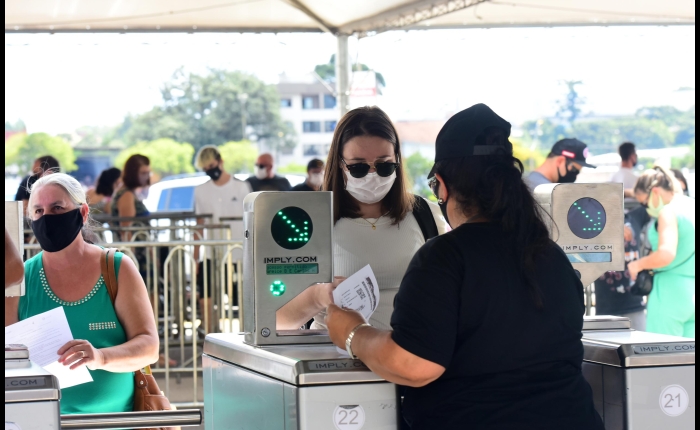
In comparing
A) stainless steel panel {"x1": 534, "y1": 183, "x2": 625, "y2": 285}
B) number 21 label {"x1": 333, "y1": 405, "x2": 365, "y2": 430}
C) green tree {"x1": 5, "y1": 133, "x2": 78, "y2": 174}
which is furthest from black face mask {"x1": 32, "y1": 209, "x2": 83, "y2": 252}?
green tree {"x1": 5, "y1": 133, "x2": 78, "y2": 174}

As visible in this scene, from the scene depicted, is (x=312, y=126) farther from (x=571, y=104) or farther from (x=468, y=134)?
(x=468, y=134)

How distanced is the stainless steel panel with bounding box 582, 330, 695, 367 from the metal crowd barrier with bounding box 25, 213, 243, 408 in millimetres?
3586

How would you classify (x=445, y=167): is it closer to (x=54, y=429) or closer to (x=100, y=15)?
(x=54, y=429)

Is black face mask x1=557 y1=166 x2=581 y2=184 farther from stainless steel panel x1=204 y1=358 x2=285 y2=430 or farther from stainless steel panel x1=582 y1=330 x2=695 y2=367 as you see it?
stainless steel panel x1=204 y1=358 x2=285 y2=430

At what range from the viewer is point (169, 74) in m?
40.9

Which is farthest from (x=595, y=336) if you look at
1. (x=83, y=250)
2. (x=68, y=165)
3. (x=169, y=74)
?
(x=169, y=74)

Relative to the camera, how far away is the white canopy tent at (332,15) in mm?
8164

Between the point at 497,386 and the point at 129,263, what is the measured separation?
1453 mm

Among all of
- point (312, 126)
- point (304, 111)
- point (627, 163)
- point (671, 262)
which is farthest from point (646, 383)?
point (304, 111)

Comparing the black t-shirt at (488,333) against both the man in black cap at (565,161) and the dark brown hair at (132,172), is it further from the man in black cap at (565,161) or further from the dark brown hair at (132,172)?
the dark brown hair at (132,172)

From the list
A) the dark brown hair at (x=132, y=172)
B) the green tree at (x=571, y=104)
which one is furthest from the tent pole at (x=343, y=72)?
the green tree at (x=571, y=104)

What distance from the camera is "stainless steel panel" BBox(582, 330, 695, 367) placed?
225 centimetres

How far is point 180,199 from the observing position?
14.1 metres

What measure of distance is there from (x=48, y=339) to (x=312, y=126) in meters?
41.2
